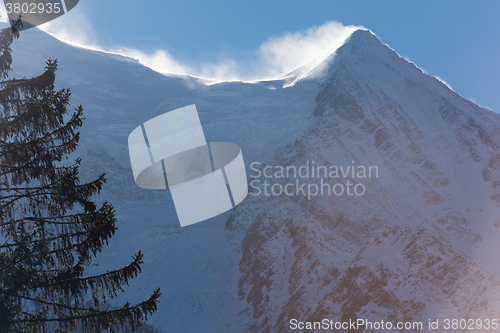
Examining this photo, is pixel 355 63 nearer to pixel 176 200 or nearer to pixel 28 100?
pixel 176 200

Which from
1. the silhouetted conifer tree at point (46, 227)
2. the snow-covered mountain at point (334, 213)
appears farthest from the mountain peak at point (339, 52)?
the silhouetted conifer tree at point (46, 227)

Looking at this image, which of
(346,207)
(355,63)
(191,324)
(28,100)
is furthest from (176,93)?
(28,100)

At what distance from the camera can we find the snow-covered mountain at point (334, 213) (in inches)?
1807

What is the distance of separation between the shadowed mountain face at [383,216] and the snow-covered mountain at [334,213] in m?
0.21

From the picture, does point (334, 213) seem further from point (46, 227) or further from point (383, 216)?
point (46, 227)

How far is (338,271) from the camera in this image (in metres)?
52.7

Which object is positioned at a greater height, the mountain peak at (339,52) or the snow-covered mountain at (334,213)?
the mountain peak at (339,52)

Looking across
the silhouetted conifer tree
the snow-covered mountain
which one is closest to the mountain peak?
the snow-covered mountain

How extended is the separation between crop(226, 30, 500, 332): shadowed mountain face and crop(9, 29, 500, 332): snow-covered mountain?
21 cm

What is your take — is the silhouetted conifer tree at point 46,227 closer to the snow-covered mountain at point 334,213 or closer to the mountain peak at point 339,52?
the snow-covered mountain at point 334,213

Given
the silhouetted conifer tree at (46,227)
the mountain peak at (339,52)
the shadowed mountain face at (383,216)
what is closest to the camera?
the silhouetted conifer tree at (46,227)

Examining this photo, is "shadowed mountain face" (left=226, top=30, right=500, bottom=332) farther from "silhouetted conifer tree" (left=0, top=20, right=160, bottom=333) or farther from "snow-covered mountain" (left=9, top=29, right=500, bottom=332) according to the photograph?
"silhouetted conifer tree" (left=0, top=20, right=160, bottom=333)

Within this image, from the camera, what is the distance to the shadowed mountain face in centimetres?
4375

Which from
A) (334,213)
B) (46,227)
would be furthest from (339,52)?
(46,227)
